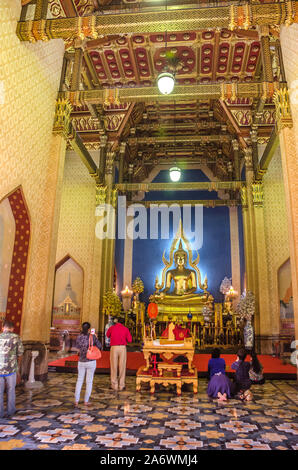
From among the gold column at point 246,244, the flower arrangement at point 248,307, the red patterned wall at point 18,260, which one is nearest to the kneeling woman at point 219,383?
the red patterned wall at point 18,260

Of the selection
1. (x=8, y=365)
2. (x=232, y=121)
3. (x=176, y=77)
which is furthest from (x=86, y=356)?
(x=232, y=121)

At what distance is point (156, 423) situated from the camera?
158 inches

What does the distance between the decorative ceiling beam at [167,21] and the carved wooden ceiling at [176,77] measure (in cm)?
121

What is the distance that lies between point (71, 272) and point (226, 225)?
7856mm

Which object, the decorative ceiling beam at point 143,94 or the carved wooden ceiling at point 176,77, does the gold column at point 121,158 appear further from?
the decorative ceiling beam at point 143,94

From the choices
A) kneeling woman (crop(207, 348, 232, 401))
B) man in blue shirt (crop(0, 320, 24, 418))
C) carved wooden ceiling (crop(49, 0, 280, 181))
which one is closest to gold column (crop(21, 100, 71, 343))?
carved wooden ceiling (crop(49, 0, 280, 181))

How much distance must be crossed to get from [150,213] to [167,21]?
35.3 ft

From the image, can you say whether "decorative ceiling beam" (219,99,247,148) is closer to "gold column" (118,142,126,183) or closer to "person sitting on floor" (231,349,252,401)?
"gold column" (118,142,126,183)

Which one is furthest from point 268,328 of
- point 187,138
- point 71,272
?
point 187,138

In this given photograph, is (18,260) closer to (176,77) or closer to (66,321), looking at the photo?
(66,321)

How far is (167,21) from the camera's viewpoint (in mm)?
6164

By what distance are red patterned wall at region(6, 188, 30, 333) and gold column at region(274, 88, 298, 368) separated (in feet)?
16.2
